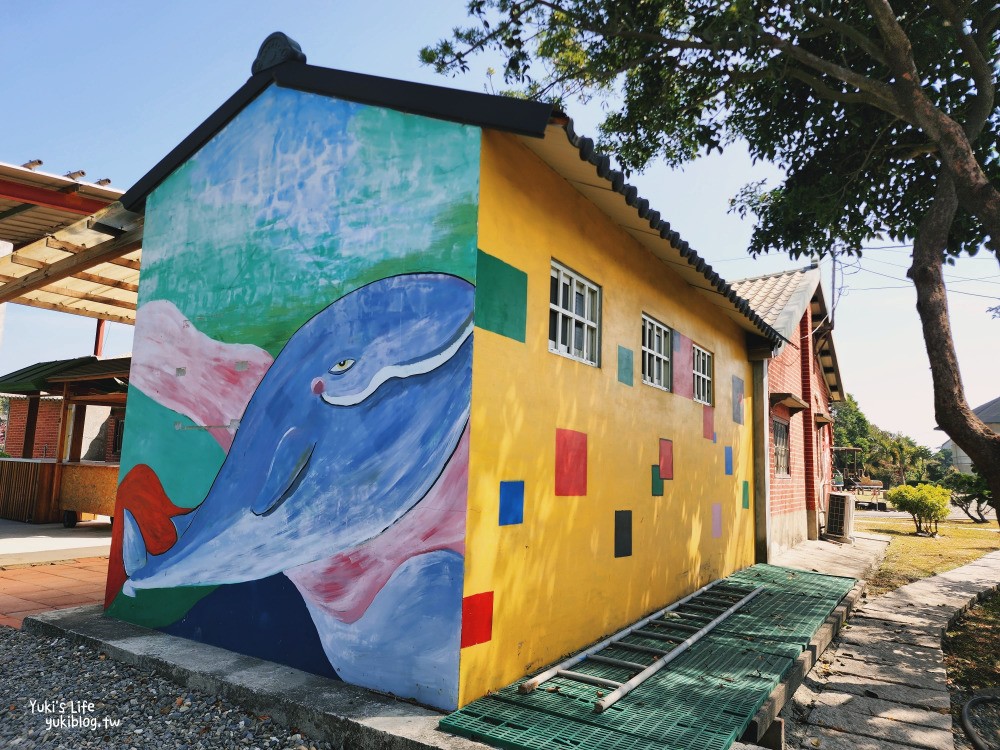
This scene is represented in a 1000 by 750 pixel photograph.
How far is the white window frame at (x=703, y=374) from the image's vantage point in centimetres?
812

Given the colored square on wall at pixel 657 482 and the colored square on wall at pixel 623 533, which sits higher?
the colored square on wall at pixel 657 482

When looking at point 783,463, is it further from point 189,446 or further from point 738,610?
point 189,446

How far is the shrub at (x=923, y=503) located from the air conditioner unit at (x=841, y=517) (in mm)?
4459

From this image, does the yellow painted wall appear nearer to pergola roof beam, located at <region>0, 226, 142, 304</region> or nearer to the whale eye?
the whale eye

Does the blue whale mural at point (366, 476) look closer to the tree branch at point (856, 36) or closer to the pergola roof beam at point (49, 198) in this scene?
the pergola roof beam at point (49, 198)

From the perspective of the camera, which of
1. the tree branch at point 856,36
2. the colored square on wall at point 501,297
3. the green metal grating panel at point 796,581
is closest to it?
the colored square on wall at point 501,297

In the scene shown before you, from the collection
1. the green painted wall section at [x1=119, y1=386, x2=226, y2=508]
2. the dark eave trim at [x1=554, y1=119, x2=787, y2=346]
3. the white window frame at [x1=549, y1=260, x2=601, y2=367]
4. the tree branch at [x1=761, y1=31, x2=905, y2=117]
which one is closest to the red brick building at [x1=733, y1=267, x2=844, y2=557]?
the dark eave trim at [x1=554, y1=119, x2=787, y2=346]

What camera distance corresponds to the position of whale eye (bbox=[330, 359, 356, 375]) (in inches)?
174

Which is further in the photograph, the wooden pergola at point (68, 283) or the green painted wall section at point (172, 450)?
the wooden pergola at point (68, 283)

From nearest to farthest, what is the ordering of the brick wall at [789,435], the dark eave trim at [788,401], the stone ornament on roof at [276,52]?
the stone ornament on roof at [276,52] → the dark eave trim at [788,401] → the brick wall at [789,435]

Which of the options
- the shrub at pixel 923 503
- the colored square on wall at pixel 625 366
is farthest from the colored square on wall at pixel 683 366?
the shrub at pixel 923 503

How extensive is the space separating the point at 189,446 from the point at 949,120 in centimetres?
708

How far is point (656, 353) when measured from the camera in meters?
6.90

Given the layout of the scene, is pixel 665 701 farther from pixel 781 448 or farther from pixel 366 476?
pixel 781 448
